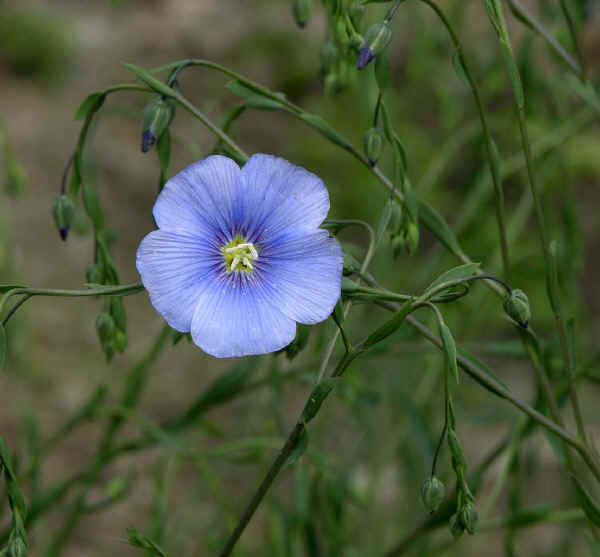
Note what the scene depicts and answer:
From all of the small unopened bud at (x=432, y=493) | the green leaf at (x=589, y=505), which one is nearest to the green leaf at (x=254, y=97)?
the small unopened bud at (x=432, y=493)

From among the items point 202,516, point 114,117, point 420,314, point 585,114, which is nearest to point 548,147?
point 585,114

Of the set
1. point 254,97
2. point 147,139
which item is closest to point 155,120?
point 147,139

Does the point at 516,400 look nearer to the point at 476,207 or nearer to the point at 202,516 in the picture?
the point at 476,207

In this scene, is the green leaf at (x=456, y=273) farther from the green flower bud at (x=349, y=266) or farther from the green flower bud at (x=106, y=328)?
the green flower bud at (x=106, y=328)

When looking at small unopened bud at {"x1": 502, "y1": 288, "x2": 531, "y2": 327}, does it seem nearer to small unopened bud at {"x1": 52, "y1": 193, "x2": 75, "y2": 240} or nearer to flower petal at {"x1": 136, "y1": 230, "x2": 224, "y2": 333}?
flower petal at {"x1": 136, "y1": 230, "x2": 224, "y2": 333}

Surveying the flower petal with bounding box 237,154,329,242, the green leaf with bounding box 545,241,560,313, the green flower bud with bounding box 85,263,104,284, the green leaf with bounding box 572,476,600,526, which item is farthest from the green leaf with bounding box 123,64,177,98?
the green leaf with bounding box 572,476,600,526

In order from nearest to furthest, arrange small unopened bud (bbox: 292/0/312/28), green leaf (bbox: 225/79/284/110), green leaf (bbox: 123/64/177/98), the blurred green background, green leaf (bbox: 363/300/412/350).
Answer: green leaf (bbox: 363/300/412/350) < green leaf (bbox: 123/64/177/98) < green leaf (bbox: 225/79/284/110) < small unopened bud (bbox: 292/0/312/28) < the blurred green background

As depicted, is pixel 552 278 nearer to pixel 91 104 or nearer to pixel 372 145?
pixel 372 145
